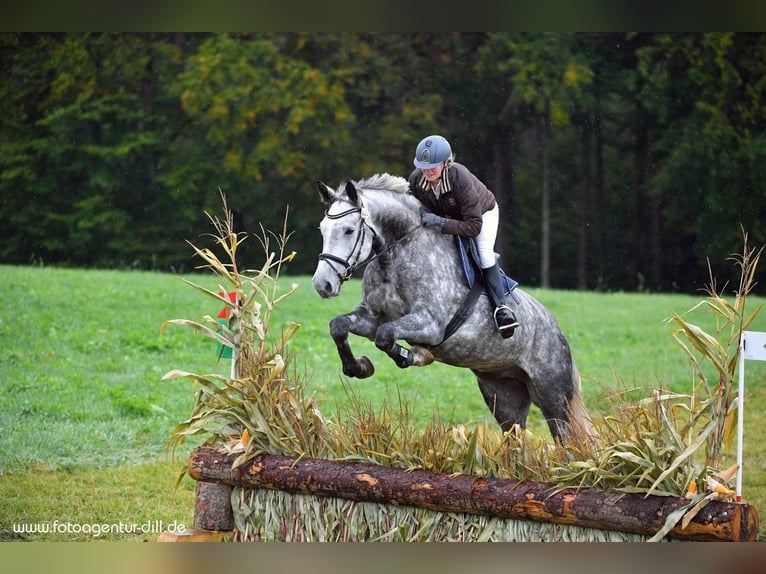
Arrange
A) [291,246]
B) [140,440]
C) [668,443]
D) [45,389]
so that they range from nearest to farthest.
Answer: [668,443]
[140,440]
[45,389]
[291,246]

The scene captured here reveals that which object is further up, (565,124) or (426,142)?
(565,124)

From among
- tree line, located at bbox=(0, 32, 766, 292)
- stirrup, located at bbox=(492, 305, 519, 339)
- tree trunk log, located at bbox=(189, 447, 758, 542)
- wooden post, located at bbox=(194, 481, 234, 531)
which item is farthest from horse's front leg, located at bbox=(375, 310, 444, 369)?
tree line, located at bbox=(0, 32, 766, 292)

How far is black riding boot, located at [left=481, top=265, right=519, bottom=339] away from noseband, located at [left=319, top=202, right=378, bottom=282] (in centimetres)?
62

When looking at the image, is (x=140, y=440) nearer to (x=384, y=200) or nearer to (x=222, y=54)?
(x=384, y=200)

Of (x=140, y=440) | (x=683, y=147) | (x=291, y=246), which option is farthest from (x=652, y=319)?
(x=140, y=440)

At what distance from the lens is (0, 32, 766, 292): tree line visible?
13.4 metres

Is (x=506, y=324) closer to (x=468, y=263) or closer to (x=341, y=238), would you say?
(x=468, y=263)

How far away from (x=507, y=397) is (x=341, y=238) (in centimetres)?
143

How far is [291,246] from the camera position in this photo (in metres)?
13.0

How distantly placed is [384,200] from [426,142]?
1.10 feet

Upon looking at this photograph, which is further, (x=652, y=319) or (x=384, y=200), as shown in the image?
(x=652, y=319)

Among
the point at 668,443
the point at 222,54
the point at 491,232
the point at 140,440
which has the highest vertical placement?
the point at 222,54

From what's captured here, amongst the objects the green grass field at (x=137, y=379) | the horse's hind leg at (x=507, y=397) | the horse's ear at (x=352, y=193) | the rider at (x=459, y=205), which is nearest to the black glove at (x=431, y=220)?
the rider at (x=459, y=205)

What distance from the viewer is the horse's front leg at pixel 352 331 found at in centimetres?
439
